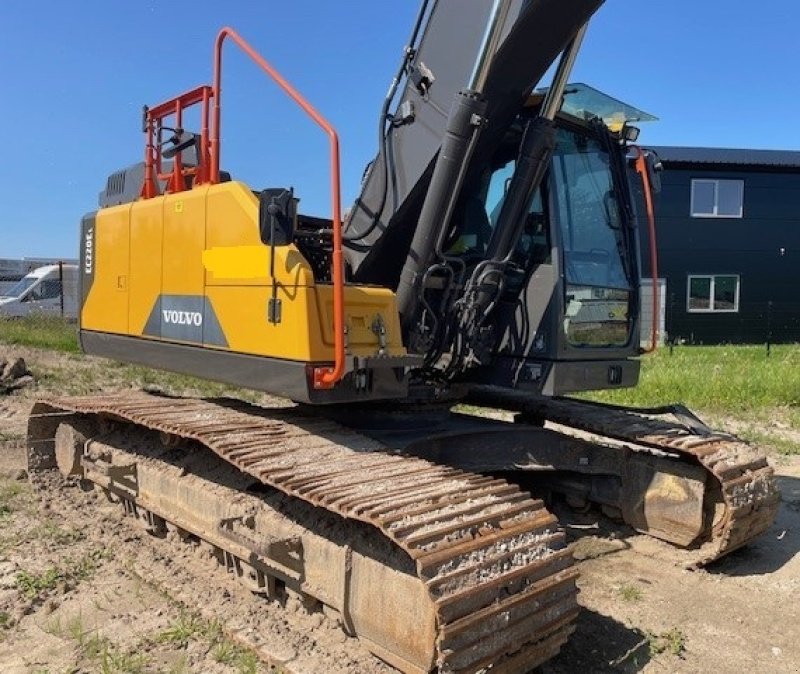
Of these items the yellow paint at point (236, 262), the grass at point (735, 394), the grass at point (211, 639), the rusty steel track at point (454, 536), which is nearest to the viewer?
the rusty steel track at point (454, 536)

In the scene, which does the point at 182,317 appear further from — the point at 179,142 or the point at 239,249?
the point at 179,142

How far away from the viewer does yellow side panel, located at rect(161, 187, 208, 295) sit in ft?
15.6

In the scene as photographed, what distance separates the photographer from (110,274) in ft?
19.2

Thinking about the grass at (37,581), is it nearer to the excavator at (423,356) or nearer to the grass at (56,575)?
the grass at (56,575)

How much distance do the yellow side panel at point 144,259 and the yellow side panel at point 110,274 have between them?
12 cm

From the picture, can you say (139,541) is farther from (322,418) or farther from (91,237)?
(91,237)

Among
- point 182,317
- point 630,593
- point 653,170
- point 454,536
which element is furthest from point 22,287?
point 454,536

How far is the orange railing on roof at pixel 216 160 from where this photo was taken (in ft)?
12.2

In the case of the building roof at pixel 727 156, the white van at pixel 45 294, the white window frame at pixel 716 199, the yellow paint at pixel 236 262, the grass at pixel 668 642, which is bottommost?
the grass at pixel 668 642

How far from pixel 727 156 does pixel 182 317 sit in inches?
892

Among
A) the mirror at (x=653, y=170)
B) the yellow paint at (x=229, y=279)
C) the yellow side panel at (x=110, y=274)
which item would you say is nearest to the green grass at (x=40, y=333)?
the yellow side panel at (x=110, y=274)

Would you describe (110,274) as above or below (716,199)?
below

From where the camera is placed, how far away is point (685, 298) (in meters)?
23.4

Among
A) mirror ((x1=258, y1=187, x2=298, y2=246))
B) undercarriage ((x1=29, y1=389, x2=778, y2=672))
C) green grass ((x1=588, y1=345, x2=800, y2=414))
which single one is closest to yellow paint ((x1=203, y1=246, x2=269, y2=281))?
mirror ((x1=258, y1=187, x2=298, y2=246))
